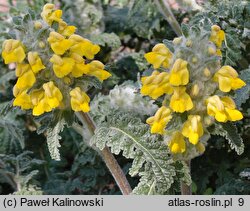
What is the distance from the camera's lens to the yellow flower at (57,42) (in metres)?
1.54

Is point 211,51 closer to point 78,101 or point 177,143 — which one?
point 177,143

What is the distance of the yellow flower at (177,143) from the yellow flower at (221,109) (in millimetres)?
130

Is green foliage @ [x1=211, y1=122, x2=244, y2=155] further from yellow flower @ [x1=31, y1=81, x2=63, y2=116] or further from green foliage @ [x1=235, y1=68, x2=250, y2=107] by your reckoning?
yellow flower @ [x1=31, y1=81, x2=63, y2=116]

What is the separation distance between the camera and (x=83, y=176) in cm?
250

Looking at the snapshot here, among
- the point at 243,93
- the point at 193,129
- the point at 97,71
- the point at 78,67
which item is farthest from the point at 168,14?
the point at 193,129

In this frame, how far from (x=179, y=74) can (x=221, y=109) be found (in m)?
0.14

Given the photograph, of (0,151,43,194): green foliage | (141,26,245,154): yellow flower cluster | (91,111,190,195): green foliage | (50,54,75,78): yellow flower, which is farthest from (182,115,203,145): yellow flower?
(0,151,43,194): green foliage

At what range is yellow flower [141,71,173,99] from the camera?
154 cm

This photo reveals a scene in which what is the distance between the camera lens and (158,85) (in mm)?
1549

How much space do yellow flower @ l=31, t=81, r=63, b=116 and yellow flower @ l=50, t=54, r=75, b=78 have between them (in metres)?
0.04

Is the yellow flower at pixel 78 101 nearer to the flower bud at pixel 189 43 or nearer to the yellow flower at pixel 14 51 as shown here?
the yellow flower at pixel 14 51

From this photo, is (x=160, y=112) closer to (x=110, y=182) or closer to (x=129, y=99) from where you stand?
(x=129, y=99)

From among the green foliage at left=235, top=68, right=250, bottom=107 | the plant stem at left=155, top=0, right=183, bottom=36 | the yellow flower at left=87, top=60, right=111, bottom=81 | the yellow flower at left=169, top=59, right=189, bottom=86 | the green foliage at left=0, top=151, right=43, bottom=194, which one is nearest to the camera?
the yellow flower at left=169, top=59, right=189, bottom=86
